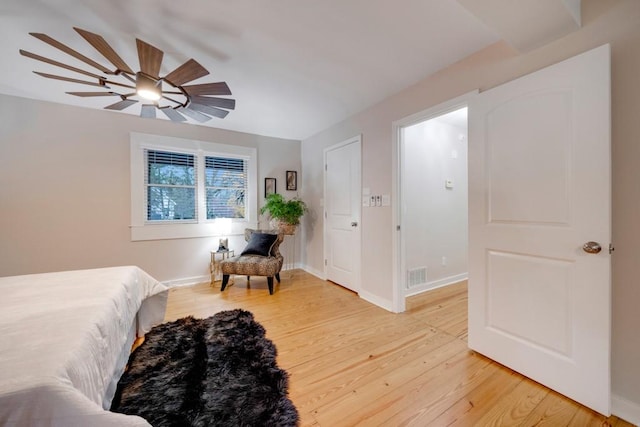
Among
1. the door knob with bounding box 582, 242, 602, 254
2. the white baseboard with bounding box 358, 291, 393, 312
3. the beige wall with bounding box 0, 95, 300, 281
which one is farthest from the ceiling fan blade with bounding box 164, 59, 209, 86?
the white baseboard with bounding box 358, 291, 393, 312

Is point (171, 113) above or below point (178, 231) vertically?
above

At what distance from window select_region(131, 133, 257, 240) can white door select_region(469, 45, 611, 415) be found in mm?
3381

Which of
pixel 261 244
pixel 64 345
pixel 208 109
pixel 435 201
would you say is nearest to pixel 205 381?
pixel 64 345

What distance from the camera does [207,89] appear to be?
1972 millimetres

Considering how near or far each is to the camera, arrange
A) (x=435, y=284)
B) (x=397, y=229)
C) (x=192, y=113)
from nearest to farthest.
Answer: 1. (x=192, y=113)
2. (x=397, y=229)
3. (x=435, y=284)

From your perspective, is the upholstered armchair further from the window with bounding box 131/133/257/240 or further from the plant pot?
the window with bounding box 131/133/257/240

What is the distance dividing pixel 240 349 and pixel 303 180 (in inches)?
126

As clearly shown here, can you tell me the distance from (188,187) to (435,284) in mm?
3978

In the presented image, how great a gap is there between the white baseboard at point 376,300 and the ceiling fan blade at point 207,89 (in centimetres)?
263

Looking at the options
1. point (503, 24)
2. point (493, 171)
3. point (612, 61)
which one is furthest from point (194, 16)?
point (612, 61)

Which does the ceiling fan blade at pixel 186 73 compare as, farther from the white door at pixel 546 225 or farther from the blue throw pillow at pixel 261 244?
the blue throw pillow at pixel 261 244

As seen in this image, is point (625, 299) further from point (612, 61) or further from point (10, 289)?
point (10, 289)

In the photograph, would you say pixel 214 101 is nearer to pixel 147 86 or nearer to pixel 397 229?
pixel 147 86

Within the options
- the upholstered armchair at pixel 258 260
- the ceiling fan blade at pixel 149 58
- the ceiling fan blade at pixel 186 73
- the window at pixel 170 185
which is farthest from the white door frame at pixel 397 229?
the window at pixel 170 185
